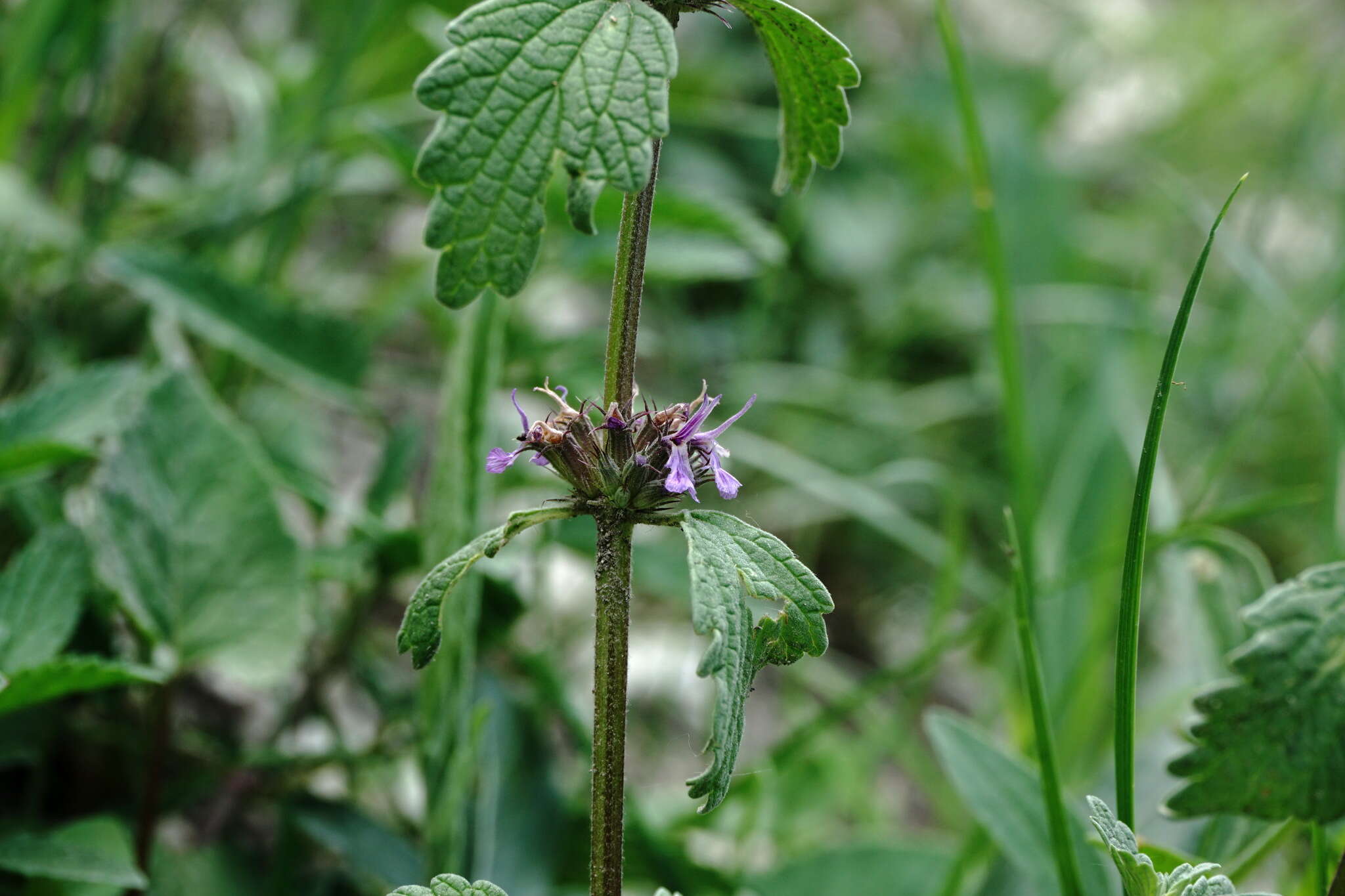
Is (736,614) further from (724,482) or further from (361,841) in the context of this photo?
(361,841)

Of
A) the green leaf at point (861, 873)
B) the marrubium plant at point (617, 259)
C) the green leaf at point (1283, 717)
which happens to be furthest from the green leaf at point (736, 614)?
the green leaf at point (861, 873)

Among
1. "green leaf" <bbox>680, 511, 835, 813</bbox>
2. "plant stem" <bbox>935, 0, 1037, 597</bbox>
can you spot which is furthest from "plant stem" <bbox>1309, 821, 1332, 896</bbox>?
"green leaf" <bbox>680, 511, 835, 813</bbox>

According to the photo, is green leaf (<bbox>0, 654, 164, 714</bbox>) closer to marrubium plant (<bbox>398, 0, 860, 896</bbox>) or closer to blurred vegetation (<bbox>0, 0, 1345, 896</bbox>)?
blurred vegetation (<bbox>0, 0, 1345, 896</bbox>)

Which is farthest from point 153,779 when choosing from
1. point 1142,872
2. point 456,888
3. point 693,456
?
point 1142,872

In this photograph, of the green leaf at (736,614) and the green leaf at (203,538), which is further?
the green leaf at (203,538)

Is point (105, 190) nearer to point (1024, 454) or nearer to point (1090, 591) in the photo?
point (1024, 454)

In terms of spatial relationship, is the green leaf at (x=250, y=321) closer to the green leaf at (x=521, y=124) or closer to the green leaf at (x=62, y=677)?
the green leaf at (x=62, y=677)
